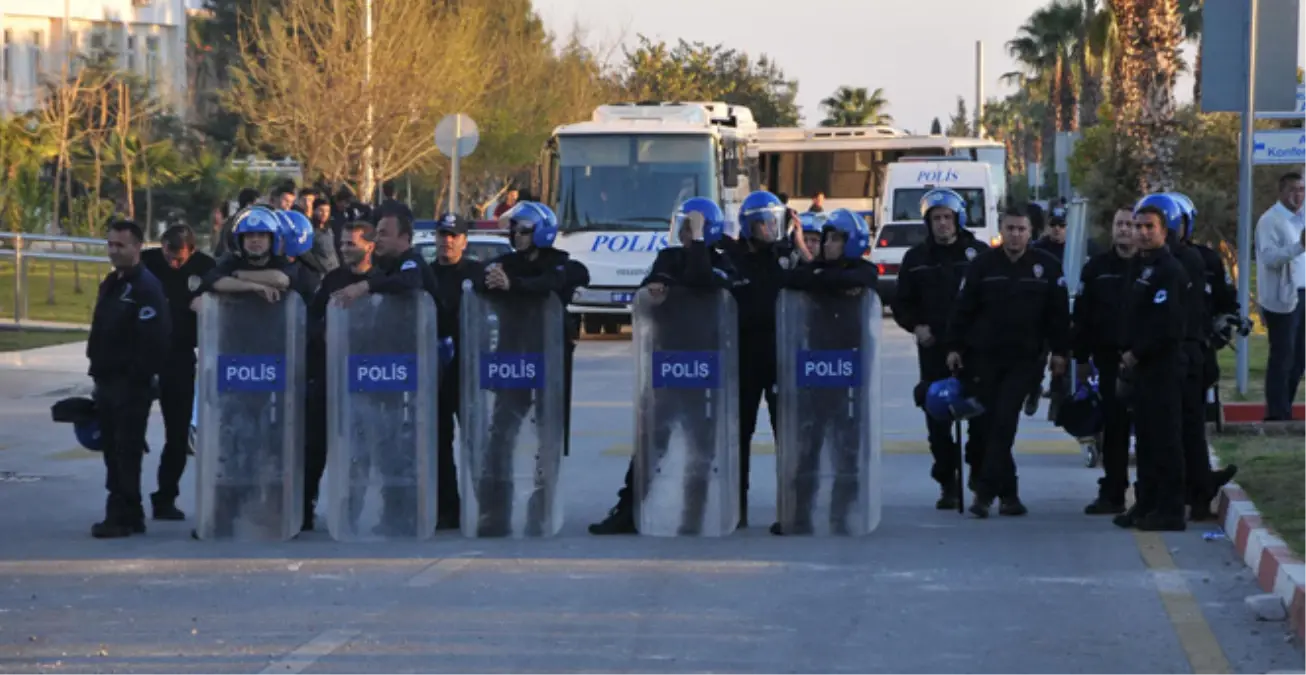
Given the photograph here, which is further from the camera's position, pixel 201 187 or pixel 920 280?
pixel 201 187

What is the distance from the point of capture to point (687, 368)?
10.8 m

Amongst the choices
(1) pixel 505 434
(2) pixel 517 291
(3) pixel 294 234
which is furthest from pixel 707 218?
(3) pixel 294 234

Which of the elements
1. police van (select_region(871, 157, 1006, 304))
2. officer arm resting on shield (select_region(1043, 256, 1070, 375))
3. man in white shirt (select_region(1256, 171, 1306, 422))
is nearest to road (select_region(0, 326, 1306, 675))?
officer arm resting on shield (select_region(1043, 256, 1070, 375))

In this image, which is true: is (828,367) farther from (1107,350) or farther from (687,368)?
(1107,350)

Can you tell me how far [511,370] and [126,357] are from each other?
2.04 metres

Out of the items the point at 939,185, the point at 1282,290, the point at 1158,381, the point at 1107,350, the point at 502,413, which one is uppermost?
the point at 939,185

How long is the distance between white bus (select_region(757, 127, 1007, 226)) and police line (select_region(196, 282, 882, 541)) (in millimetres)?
32017

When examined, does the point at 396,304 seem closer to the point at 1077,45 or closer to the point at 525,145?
the point at 525,145

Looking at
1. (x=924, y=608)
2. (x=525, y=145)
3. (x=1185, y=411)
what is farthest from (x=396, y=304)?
(x=525, y=145)

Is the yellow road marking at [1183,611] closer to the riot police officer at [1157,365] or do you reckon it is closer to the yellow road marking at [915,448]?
the riot police officer at [1157,365]

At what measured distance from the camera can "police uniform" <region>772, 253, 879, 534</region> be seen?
35.4 ft

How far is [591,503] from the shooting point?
12.4m

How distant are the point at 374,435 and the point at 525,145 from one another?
41.3m

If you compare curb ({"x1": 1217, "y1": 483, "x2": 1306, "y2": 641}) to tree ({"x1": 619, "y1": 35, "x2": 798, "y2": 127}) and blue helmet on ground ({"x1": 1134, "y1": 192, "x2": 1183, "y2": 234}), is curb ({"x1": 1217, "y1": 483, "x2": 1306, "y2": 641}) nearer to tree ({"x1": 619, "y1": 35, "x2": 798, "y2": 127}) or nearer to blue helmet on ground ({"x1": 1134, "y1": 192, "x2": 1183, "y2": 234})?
blue helmet on ground ({"x1": 1134, "y1": 192, "x2": 1183, "y2": 234})
